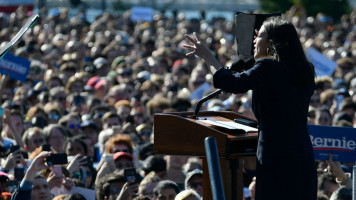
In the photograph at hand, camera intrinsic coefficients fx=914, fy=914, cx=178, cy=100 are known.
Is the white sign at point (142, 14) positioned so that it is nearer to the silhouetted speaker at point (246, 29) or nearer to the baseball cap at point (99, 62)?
the baseball cap at point (99, 62)

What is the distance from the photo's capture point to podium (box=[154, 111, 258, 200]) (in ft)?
16.3

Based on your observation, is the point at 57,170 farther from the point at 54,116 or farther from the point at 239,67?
the point at 54,116

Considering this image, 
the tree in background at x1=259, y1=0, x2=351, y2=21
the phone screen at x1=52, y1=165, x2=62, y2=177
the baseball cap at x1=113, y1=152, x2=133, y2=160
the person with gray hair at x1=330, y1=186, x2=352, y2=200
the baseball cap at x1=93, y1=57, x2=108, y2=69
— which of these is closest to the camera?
the person with gray hair at x1=330, y1=186, x2=352, y2=200

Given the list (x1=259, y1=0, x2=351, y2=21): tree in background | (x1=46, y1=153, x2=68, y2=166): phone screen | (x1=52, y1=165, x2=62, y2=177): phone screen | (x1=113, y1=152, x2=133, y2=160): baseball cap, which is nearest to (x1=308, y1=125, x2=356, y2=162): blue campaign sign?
(x1=46, y1=153, x2=68, y2=166): phone screen

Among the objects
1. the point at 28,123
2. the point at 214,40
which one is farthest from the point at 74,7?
the point at 28,123

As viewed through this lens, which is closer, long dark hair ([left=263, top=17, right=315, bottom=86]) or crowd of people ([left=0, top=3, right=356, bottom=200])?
A: long dark hair ([left=263, top=17, right=315, bottom=86])

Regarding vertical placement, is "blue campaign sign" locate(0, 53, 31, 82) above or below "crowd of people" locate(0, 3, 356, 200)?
above

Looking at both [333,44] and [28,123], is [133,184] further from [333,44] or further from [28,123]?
[333,44]

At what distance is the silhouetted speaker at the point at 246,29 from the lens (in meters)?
5.34

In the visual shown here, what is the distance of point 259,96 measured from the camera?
4.93m

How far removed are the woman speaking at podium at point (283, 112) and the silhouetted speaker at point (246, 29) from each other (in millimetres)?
369

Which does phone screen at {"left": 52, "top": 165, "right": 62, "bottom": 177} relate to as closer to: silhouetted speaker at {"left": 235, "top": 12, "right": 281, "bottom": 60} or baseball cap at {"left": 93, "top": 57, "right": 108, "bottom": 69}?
silhouetted speaker at {"left": 235, "top": 12, "right": 281, "bottom": 60}

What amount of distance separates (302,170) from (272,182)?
0.57 feet

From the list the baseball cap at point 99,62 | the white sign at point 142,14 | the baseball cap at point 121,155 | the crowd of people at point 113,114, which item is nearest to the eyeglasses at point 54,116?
the crowd of people at point 113,114
